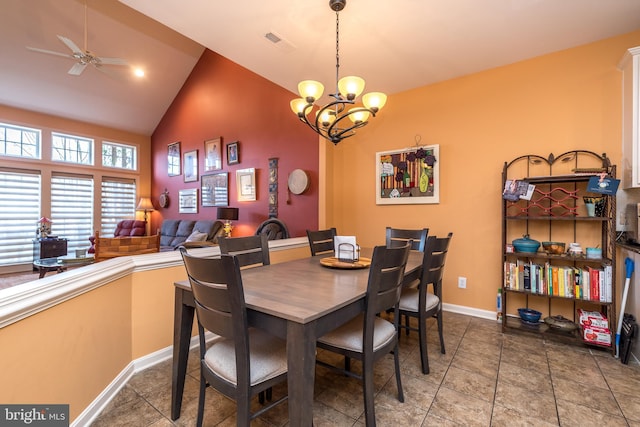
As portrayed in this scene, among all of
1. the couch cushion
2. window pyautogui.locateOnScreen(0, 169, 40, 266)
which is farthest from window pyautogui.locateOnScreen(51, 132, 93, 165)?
the couch cushion

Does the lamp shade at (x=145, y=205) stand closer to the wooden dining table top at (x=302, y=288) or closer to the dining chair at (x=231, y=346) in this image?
the wooden dining table top at (x=302, y=288)

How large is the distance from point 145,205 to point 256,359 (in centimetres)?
655

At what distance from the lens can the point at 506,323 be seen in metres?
2.60

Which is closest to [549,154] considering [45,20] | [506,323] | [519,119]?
[519,119]

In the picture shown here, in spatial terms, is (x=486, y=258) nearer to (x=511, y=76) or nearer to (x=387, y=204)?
(x=387, y=204)

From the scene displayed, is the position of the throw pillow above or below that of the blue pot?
below

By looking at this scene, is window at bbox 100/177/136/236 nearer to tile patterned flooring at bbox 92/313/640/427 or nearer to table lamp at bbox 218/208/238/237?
table lamp at bbox 218/208/238/237

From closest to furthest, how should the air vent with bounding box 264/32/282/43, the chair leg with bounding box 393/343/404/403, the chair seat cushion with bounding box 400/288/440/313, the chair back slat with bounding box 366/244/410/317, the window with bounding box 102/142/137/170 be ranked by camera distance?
the chair back slat with bounding box 366/244/410/317 < the chair leg with bounding box 393/343/404/403 < the chair seat cushion with bounding box 400/288/440/313 < the air vent with bounding box 264/32/282/43 < the window with bounding box 102/142/137/170

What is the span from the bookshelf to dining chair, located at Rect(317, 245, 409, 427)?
170 cm

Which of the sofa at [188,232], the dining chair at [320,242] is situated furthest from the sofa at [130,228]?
the dining chair at [320,242]

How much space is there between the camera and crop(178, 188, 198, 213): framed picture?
596cm

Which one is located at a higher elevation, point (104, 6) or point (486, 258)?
point (104, 6)

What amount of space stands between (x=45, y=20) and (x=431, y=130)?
5852mm

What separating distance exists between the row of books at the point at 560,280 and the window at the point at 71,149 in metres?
7.56
